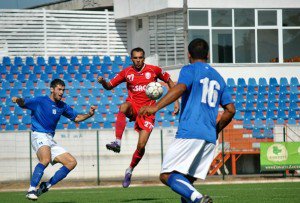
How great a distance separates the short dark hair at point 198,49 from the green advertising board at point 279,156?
17279 mm

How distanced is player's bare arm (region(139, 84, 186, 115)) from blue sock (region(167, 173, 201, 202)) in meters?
0.94

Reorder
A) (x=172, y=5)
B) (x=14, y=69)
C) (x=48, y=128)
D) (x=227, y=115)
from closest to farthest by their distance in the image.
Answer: (x=227, y=115) → (x=48, y=128) → (x=14, y=69) → (x=172, y=5)

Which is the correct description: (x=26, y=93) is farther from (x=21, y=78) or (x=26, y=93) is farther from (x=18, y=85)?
(x=21, y=78)

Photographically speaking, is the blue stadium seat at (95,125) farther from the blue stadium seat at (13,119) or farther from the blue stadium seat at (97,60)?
the blue stadium seat at (97,60)

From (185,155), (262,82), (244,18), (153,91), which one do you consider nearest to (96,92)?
(262,82)

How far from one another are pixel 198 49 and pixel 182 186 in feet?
5.38

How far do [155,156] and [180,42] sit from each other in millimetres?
8781

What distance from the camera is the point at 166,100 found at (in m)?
10.1

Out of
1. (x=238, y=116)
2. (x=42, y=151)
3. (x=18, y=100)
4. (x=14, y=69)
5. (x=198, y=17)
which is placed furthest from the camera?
(x=198, y=17)

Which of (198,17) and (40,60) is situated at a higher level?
(198,17)

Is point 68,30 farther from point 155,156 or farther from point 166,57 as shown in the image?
point 155,156

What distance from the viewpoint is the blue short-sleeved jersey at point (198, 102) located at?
10398mm

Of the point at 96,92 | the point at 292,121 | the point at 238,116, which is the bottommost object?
the point at 292,121

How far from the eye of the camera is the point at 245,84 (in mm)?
33469
